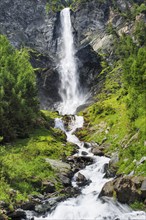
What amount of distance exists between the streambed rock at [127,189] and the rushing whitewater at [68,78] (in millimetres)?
78396

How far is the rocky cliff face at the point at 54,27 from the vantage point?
143m

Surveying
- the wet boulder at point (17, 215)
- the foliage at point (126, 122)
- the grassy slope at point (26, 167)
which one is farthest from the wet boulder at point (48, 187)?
the foliage at point (126, 122)

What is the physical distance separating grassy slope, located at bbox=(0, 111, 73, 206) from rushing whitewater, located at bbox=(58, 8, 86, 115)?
5944 cm

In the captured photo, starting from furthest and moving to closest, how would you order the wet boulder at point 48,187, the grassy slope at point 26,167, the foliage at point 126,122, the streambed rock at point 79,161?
the streambed rock at point 79,161 → the foliage at point 126,122 → the wet boulder at point 48,187 → the grassy slope at point 26,167

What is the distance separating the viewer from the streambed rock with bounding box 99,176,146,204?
2716 cm

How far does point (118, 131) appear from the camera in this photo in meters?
57.6

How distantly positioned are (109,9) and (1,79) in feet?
415

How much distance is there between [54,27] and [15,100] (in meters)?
125

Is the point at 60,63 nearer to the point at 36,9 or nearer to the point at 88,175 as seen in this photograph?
the point at 36,9

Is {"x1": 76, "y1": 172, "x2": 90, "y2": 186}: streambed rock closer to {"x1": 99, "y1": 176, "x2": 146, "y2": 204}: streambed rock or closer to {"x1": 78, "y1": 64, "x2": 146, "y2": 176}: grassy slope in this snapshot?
{"x1": 78, "y1": 64, "x2": 146, "y2": 176}: grassy slope

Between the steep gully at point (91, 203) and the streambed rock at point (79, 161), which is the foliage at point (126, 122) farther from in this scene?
the streambed rock at point (79, 161)

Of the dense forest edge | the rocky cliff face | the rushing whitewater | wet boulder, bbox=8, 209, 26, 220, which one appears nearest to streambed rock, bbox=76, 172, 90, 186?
the dense forest edge

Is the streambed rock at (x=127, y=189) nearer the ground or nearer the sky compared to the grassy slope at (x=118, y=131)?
nearer the ground

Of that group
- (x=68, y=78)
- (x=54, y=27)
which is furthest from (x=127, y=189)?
(x=54, y=27)
